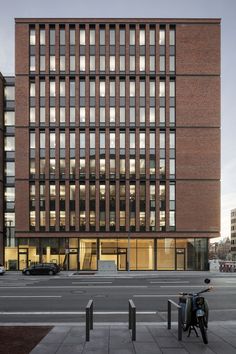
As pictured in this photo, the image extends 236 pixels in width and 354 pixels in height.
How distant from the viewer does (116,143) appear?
4738cm

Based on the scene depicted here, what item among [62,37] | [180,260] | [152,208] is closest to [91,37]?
[62,37]

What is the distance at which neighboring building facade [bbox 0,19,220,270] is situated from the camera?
4656 centimetres

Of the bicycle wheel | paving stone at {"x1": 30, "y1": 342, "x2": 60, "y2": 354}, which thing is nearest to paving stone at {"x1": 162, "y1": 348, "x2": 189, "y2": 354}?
the bicycle wheel

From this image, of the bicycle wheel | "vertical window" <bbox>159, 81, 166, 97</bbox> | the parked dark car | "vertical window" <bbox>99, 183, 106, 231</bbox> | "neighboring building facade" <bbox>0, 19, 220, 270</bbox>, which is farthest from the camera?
"vertical window" <bbox>159, 81, 166, 97</bbox>

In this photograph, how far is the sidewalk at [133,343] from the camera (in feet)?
31.8

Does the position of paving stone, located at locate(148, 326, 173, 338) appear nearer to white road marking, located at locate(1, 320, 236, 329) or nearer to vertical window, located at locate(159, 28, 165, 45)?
white road marking, located at locate(1, 320, 236, 329)

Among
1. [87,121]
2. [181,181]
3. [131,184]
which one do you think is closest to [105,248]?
[131,184]

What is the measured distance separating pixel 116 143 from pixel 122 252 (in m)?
13.3

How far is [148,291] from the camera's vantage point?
22859 millimetres

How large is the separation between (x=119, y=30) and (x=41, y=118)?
14769 mm

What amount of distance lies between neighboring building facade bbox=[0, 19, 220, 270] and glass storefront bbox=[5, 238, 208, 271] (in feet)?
0.40

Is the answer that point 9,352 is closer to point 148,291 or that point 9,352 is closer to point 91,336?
point 91,336

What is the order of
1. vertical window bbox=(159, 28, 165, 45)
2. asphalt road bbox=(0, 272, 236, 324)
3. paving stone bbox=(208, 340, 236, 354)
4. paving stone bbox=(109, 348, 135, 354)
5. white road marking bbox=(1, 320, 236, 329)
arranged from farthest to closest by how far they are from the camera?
vertical window bbox=(159, 28, 165, 45) < asphalt road bbox=(0, 272, 236, 324) < white road marking bbox=(1, 320, 236, 329) < paving stone bbox=(208, 340, 236, 354) < paving stone bbox=(109, 348, 135, 354)

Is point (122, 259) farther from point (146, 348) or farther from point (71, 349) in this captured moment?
point (71, 349)
